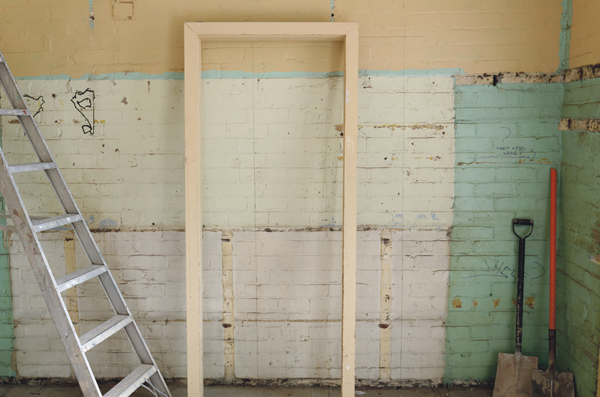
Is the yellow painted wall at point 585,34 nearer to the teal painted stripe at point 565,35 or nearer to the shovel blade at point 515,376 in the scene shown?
the teal painted stripe at point 565,35

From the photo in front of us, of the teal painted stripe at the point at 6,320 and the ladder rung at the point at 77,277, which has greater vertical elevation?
the ladder rung at the point at 77,277

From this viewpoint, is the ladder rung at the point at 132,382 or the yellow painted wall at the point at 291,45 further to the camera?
the yellow painted wall at the point at 291,45

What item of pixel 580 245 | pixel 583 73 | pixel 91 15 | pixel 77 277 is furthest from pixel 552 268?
pixel 91 15

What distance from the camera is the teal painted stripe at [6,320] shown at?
304 centimetres

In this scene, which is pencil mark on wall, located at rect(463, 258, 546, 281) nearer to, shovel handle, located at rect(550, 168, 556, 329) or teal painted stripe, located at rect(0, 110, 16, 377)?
shovel handle, located at rect(550, 168, 556, 329)

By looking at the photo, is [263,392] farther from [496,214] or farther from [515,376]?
[496,214]

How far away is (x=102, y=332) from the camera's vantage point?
2523mm

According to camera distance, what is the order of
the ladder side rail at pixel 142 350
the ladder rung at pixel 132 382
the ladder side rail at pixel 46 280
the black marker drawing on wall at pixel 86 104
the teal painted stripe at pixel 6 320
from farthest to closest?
the teal painted stripe at pixel 6 320 < the black marker drawing on wall at pixel 86 104 < the ladder side rail at pixel 142 350 < the ladder rung at pixel 132 382 < the ladder side rail at pixel 46 280

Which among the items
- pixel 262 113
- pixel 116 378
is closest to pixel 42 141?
pixel 262 113

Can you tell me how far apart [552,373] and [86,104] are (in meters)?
3.54

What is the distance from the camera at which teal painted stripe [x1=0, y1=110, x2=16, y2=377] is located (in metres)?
3.04

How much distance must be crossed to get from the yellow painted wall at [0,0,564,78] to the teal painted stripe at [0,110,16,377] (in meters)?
1.34

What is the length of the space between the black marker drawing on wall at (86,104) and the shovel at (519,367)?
2947mm

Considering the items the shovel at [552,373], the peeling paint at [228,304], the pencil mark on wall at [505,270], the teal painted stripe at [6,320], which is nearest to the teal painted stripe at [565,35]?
the shovel at [552,373]
